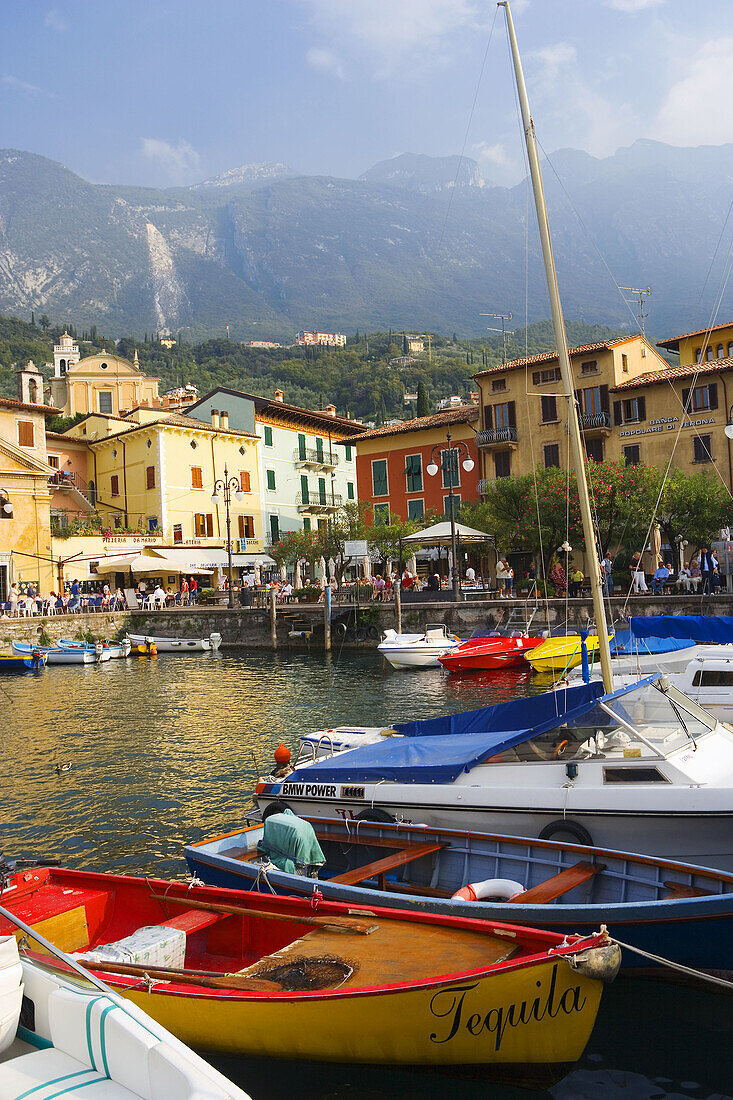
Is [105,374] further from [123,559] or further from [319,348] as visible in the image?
[319,348]

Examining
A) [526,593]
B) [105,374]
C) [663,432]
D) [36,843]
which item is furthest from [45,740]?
[105,374]

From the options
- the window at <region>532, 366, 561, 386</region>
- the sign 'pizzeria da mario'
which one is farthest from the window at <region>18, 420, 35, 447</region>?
the sign 'pizzeria da mario'

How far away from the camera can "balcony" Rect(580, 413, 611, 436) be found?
155 ft

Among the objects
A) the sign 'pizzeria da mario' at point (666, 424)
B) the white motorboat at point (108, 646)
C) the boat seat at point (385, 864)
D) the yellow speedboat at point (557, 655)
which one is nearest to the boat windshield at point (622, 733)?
the boat seat at point (385, 864)

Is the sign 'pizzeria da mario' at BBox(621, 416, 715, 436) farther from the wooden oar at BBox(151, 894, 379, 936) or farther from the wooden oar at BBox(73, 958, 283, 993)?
the wooden oar at BBox(73, 958, 283, 993)

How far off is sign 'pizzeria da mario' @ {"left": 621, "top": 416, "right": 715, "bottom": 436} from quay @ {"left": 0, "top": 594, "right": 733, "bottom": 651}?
1463 centimetres

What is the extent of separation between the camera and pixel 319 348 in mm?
156125

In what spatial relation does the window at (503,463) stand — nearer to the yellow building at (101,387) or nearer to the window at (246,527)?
the window at (246,527)

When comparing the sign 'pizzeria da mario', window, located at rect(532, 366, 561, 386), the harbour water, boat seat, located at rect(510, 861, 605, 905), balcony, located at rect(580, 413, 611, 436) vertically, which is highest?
window, located at rect(532, 366, 561, 386)

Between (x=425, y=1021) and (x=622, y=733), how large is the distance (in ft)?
16.3

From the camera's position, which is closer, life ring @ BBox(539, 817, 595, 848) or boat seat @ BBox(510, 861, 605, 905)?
boat seat @ BBox(510, 861, 605, 905)

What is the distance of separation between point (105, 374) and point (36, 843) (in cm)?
6828

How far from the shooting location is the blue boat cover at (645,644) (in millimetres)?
22906

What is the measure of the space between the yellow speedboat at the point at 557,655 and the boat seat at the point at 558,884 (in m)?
21.3
